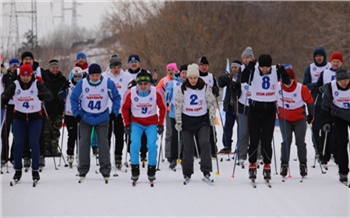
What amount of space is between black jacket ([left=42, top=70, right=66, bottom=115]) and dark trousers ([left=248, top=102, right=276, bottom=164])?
4.45 m

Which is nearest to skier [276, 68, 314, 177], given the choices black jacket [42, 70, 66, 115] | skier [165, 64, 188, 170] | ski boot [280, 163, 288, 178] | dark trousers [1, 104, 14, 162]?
ski boot [280, 163, 288, 178]

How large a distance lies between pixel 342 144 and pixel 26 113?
5007 millimetres

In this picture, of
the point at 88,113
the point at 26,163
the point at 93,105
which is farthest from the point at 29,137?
the point at 26,163

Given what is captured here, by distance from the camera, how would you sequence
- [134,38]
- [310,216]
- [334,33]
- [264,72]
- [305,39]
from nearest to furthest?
[310,216] < [264,72] < [334,33] < [305,39] < [134,38]

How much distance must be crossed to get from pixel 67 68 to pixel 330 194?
1516 inches

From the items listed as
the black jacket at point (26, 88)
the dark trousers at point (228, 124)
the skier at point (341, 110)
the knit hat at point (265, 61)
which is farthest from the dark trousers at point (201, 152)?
the dark trousers at point (228, 124)

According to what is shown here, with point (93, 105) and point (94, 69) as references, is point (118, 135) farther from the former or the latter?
point (94, 69)

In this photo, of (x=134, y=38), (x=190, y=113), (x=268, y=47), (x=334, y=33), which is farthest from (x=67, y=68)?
(x=190, y=113)

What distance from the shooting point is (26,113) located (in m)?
10.7

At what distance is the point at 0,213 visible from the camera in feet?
28.1

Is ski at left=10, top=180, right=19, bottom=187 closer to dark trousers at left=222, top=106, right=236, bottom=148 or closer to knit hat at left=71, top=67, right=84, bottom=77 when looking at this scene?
knit hat at left=71, top=67, right=84, bottom=77

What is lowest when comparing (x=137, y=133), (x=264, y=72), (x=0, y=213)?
(x=0, y=213)

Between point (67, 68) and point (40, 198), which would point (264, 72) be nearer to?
point (40, 198)

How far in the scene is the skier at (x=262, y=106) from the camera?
10594mm
